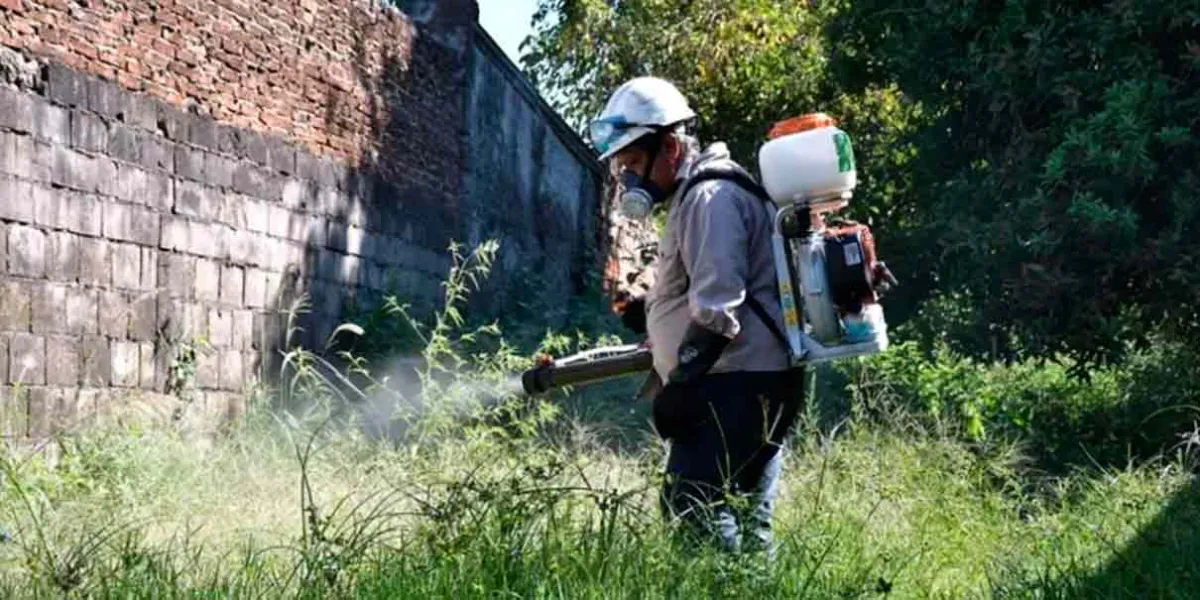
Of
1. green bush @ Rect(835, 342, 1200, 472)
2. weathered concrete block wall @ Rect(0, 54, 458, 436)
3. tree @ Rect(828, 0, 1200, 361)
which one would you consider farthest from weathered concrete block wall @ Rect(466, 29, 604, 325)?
tree @ Rect(828, 0, 1200, 361)

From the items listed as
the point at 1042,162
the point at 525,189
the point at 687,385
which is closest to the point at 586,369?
the point at 687,385

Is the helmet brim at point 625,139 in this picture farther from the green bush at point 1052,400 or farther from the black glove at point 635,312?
the green bush at point 1052,400

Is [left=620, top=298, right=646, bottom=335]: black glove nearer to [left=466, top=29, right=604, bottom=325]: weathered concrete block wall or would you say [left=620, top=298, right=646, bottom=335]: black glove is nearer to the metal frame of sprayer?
the metal frame of sprayer

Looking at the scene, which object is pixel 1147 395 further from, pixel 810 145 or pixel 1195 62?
pixel 810 145

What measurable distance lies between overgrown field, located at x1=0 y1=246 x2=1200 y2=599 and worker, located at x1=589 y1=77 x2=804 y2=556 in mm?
182

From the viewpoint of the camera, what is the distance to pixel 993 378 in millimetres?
12977

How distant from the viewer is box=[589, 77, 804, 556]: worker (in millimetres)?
5148

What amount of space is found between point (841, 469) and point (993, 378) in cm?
661

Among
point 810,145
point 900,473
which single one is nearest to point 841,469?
point 900,473

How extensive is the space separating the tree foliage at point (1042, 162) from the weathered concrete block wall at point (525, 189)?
9.35 feet

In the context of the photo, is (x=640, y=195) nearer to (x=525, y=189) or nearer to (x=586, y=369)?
(x=586, y=369)

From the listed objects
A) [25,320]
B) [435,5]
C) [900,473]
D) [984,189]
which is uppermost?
[435,5]

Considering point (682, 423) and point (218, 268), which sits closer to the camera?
point (682, 423)

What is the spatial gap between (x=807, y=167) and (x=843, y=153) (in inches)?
6.4
